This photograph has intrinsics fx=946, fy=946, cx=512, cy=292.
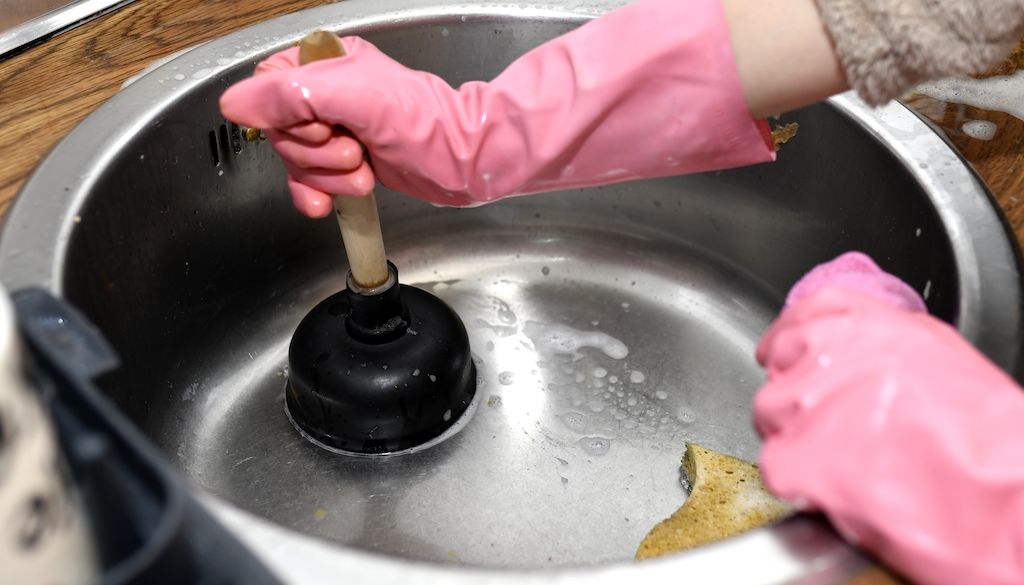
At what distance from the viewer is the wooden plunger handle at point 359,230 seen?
66 centimetres

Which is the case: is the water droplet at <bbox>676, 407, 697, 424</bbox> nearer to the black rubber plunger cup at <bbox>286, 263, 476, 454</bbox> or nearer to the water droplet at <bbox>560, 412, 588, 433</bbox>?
the water droplet at <bbox>560, 412, 588, 433</bbox>

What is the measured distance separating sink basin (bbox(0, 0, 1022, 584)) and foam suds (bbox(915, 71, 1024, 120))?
93 mm

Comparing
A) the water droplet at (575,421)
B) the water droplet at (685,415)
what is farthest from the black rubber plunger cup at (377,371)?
the water droplet at (685,415)

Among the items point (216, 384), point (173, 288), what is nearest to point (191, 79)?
point (173, 288)

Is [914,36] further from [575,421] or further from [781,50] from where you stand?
[575,421]

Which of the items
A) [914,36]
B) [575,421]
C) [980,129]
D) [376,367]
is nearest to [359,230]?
[376,367]

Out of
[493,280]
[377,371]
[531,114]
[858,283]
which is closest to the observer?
[858,283]

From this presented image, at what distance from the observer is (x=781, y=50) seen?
641mm

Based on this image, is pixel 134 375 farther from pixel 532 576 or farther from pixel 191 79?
pixel 532 576

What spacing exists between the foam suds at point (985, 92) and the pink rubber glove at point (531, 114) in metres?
0.28

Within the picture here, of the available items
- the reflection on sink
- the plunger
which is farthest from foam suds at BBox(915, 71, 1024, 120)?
the reflection on sink

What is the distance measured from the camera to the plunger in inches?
31.6

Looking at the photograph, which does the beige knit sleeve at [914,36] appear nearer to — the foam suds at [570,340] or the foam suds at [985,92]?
the foam suds at [985,92]

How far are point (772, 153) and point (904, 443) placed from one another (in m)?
0.31
